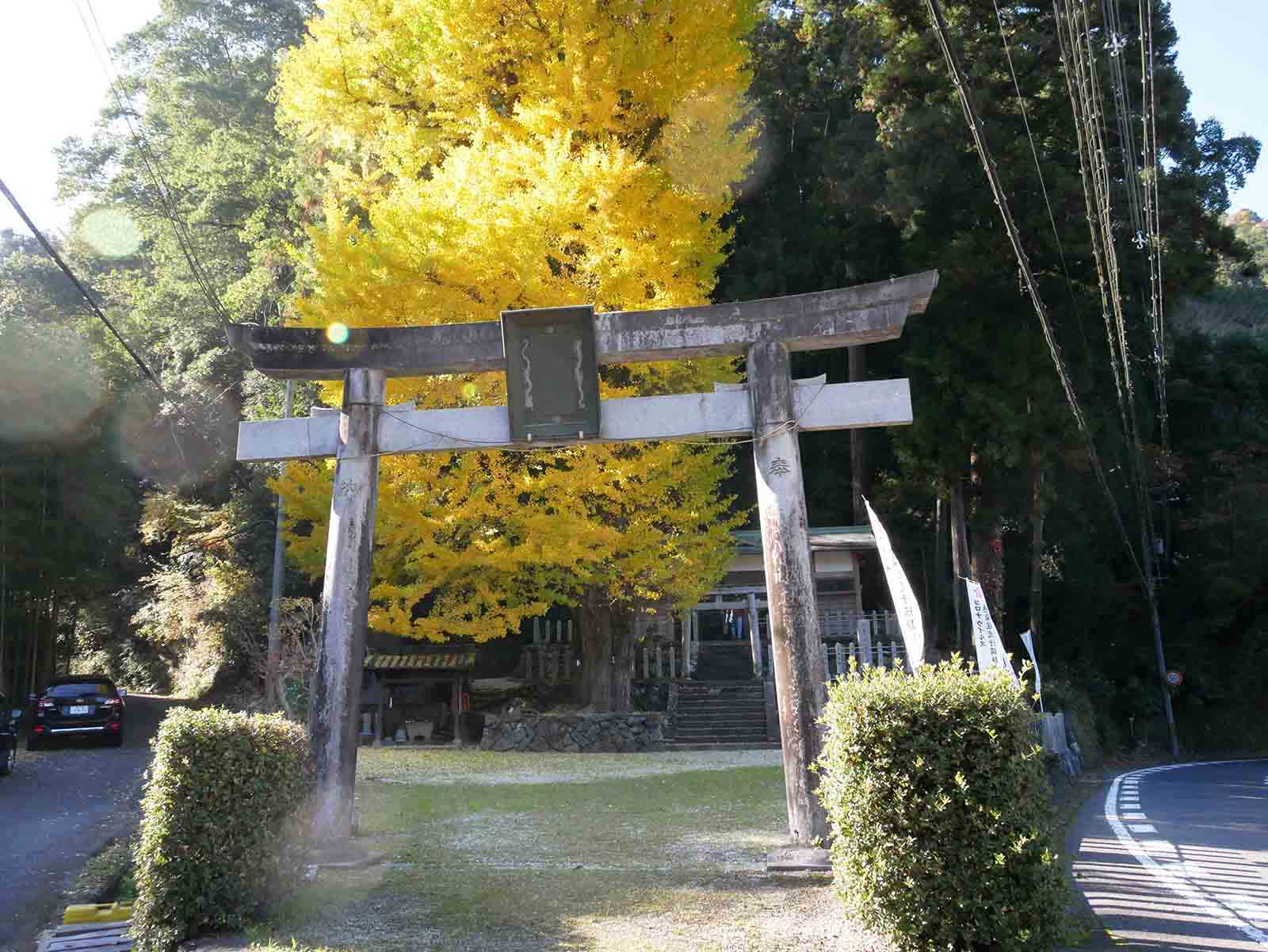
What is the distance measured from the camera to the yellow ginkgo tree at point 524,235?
48.1ft

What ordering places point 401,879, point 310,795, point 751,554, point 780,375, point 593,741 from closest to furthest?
point 310,795, point 401,879, point 780,375, point 593,741, point 751,554

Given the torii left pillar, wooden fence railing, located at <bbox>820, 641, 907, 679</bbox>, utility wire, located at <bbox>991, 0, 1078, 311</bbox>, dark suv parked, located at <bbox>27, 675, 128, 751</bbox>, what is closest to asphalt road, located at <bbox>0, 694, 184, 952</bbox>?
dark suv parked, located at <bbox>27, 675, 128, 751</bbox>

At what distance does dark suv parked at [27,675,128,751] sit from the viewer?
19.9 m

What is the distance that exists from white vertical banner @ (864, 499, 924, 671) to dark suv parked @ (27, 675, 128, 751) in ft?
55.4

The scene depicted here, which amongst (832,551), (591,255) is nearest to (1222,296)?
(832,551)

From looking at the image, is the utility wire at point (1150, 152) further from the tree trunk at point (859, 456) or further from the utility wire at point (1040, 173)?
the tree trunk at point (859, 456)

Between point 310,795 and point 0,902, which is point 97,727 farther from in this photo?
point 310,795

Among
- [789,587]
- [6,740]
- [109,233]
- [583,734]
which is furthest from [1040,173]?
[109,233]

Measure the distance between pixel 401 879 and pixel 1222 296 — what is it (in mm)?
47641

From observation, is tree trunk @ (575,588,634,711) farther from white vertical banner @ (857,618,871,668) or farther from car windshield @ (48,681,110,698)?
car windshield @ (48,681,110,698)

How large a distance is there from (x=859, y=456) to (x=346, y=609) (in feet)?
78.0

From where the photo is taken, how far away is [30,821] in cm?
1172

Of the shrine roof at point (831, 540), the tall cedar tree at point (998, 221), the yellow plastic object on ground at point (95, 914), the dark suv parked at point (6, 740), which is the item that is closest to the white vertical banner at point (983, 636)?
the yellow plastic object on ground at point (95, 914)

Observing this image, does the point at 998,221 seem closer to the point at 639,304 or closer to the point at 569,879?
the point at 639,304
